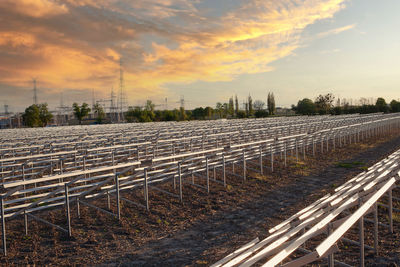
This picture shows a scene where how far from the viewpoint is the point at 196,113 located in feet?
309

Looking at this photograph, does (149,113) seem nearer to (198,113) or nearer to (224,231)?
(198,113)

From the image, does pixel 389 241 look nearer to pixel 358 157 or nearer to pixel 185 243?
pixel 185 243

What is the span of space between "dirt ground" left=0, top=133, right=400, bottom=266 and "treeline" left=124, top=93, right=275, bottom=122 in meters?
66.4

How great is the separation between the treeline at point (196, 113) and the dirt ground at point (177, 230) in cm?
6643

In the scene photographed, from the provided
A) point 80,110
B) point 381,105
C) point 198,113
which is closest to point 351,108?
point 381,105

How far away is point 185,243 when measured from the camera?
5.83 m

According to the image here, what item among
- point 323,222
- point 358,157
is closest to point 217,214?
point 323,222

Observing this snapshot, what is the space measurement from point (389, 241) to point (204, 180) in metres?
6.80

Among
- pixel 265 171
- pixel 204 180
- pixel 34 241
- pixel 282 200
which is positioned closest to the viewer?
pixel 34 241

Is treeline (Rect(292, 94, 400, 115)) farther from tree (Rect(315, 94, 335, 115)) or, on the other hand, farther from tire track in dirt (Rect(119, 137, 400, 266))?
tire track in dirt (Rect(119, 137, 400, 266))

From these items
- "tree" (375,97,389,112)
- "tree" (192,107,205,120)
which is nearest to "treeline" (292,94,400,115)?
"tree" (375,97,389,112)

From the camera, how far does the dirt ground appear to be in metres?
5.22

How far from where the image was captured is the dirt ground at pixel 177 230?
205 inches

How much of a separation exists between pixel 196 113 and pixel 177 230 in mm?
88225
